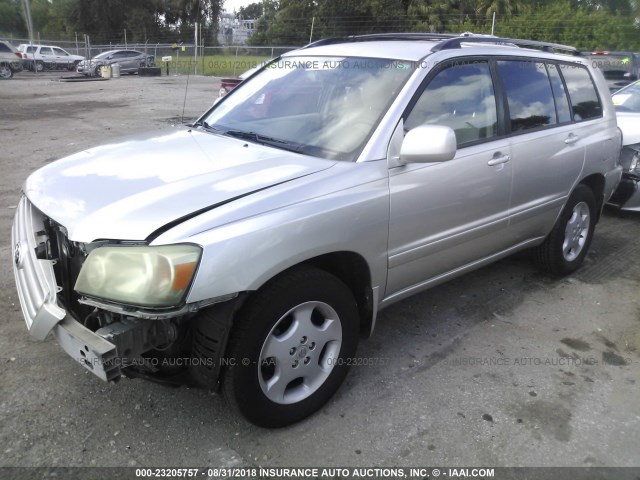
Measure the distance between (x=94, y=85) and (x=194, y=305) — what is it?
22153mm

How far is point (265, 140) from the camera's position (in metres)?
3.11

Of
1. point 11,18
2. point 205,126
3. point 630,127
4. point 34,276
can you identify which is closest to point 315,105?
point 205,126

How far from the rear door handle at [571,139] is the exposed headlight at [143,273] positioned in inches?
122

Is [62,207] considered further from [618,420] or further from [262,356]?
[618,420]

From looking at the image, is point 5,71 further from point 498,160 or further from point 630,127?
point 498,160

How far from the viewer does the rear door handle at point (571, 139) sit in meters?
4.03

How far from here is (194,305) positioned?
2.14 m

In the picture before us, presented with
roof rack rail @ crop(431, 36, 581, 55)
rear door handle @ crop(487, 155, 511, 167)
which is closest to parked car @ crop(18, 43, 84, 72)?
roof rack rail @ crop(431, 36, 581, 55)

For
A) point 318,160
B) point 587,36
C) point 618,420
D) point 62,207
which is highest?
point 587,36

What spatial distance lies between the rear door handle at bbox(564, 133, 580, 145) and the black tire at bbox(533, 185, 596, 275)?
1.34ft

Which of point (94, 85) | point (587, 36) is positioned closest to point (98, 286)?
point (94, 85)

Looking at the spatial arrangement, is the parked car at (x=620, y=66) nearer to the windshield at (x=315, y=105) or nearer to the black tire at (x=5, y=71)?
the windshield at (x=315, y=105)

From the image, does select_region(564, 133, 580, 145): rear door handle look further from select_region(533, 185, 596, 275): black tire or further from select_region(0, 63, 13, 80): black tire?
select_region(0, 63, 13, 80): black tire

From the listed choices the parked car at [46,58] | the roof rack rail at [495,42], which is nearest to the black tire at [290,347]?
the roof rack rail at [495,42]
